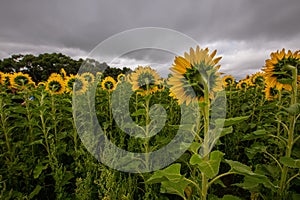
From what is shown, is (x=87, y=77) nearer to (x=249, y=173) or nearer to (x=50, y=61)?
(x=249, y=173)

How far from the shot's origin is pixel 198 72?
1342mm

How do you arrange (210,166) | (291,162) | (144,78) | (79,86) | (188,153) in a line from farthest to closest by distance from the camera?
(79,86) → (144,78) → (188,153) → (291,162) → (210,166)

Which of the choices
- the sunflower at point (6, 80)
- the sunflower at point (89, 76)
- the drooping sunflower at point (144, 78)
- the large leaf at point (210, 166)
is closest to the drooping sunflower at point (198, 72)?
the large leaf at point (210, 166)

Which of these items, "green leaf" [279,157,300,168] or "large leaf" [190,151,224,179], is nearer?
"large leaf" [190,151,224,179]

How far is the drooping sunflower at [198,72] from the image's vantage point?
4.35ft

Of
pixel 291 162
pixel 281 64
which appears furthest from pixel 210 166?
pixel 281 64

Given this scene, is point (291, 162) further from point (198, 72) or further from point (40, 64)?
point (40, 64)

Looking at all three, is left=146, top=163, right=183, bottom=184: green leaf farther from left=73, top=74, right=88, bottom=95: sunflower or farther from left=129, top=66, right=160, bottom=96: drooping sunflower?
left=73, top=74, right=88, bottom=95: sunflower

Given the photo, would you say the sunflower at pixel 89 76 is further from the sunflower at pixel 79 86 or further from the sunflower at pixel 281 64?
the sunflower at pixel 281 64

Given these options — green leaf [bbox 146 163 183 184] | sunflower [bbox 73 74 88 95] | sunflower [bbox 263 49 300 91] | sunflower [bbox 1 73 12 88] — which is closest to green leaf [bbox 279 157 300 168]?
sunflower [bbox 263 49 300 91]

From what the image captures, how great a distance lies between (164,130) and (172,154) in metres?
0.49

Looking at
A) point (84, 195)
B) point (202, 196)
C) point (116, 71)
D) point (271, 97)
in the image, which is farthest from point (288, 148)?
point (116, 71)

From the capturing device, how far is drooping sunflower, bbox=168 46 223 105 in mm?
1326

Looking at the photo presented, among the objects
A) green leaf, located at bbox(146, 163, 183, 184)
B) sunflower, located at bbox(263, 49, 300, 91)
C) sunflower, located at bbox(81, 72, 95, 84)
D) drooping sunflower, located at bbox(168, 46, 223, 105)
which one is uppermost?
sunflower, located at bbox(81, 72, 95, 84)
